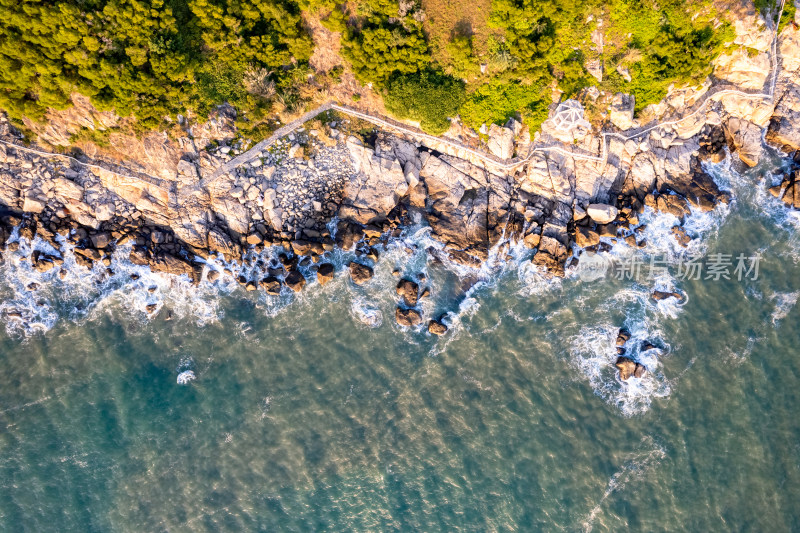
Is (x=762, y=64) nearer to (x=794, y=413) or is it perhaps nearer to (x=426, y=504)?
(x=794, y=413)

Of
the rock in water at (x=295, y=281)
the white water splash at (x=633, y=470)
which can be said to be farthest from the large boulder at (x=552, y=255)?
the rock in water at (x=295, y=281)

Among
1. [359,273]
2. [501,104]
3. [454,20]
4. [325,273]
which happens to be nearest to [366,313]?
[359,273]

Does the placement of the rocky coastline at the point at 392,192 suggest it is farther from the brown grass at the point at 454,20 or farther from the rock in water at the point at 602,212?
the brown grass at the point at 454,20

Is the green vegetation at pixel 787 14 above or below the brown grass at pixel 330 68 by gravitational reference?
above

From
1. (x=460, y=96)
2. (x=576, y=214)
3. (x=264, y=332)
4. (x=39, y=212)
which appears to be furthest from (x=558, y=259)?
(x=39, y=212)

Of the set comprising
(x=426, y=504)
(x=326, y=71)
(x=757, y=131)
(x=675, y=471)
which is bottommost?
(x=426, y=504)

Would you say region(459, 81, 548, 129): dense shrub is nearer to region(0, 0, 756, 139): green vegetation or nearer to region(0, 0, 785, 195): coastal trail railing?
region(0, 0, 756, 139): green vegetation
